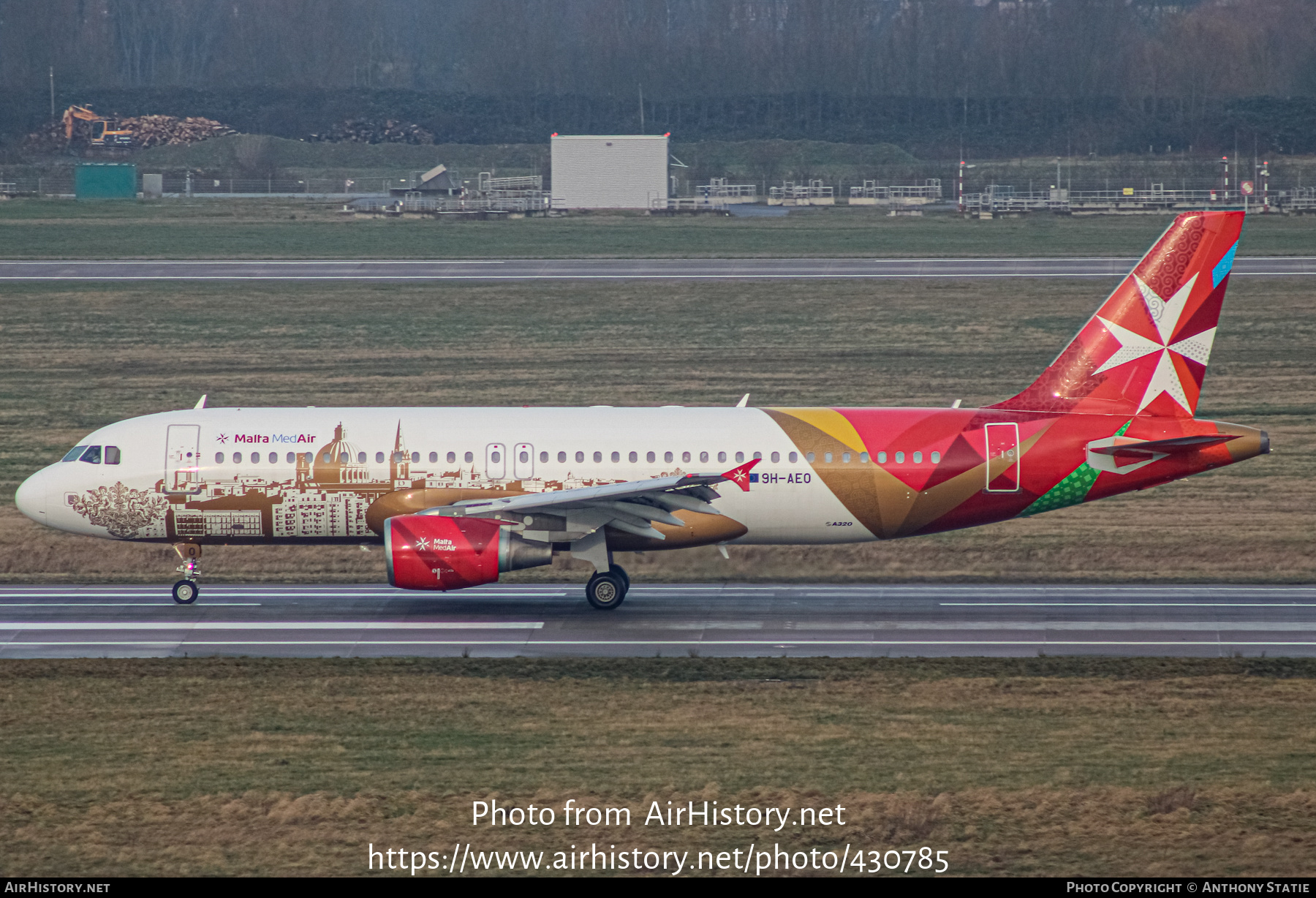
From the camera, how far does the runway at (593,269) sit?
7325 centimetres

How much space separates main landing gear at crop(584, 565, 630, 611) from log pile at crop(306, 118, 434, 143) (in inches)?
4620

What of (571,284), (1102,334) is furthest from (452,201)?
(1102,334)

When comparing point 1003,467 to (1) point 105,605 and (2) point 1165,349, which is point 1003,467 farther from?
(1) point 105,605

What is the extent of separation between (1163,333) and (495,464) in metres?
14.7

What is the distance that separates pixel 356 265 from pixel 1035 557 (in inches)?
1837

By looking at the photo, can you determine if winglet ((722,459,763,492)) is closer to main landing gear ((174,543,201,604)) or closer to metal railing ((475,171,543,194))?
main landing gear ((174,543,201,604))

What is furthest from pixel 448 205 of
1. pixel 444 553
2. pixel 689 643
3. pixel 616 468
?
pixel 689 643

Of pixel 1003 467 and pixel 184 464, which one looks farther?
pixel 184 464

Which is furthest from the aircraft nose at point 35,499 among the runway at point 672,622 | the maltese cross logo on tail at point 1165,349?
the maltese cross logo on tail at point 1165,349

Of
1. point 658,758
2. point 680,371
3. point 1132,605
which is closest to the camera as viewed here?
point 658,758

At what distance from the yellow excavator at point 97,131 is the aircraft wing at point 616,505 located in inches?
4643

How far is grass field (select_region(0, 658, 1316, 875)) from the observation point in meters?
19.2

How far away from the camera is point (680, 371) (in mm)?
57500

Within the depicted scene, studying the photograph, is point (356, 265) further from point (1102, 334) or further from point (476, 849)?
point (476, 849)
